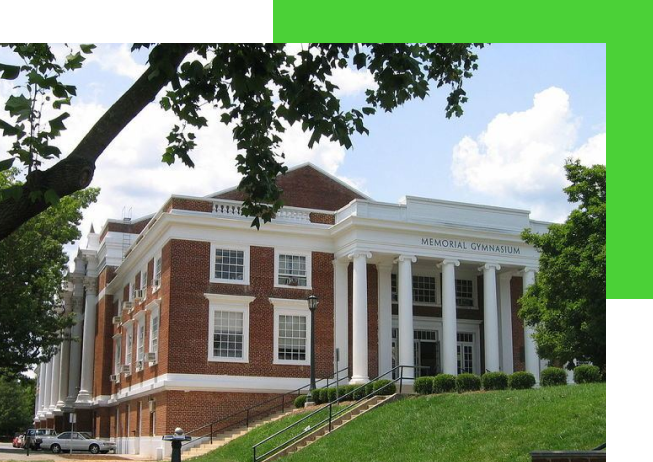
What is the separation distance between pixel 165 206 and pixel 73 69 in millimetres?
25094

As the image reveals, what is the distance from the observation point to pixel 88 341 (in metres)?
49.8

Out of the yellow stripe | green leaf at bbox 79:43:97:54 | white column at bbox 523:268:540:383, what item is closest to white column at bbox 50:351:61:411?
white column at bbox 523:268:540:383

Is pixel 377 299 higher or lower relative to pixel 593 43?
lower

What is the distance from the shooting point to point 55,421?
→ 55531mm

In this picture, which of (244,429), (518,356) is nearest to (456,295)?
(518,356)

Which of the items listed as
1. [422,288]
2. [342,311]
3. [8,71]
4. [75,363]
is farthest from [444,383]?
[75,363]

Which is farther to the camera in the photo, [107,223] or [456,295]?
[107,223]

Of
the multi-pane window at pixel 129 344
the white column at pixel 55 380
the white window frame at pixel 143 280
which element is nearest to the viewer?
the white window frame at pixel 143 280

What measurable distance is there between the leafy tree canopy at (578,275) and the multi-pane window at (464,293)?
1482cm

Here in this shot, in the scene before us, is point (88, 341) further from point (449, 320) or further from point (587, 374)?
point (587, 374)

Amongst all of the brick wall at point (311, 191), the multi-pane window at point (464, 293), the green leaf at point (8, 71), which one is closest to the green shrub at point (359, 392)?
the multi-pane window at point (464, 293)

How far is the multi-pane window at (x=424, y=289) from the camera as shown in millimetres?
36906

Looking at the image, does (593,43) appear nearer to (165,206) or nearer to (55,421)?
(165,206)

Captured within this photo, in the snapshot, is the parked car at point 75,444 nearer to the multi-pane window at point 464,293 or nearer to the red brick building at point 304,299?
the red brick building at point 304,299
